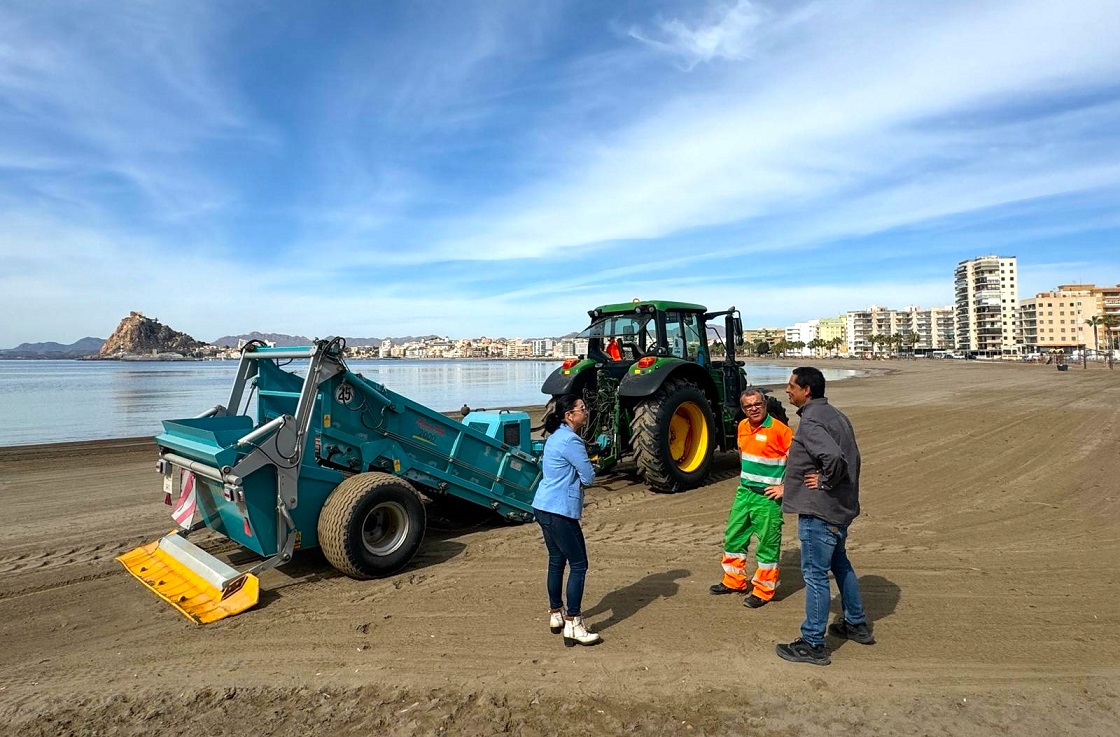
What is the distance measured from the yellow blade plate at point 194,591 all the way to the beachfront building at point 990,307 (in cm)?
15115

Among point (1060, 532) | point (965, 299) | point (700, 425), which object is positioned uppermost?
point (965, 299)

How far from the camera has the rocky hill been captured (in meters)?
168

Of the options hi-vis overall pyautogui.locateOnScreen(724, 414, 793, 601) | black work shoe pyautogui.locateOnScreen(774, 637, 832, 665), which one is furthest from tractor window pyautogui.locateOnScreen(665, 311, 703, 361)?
black work shoe pyautogui.locateOnScreen(774, 637, 832, 665)

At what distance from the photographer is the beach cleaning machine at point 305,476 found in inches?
181

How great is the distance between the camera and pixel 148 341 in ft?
560

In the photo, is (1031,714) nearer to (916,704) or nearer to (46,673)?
(916,704)

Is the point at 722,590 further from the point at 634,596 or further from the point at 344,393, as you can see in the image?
the point at 344,393

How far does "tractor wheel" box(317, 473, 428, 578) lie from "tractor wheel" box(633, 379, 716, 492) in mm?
3177

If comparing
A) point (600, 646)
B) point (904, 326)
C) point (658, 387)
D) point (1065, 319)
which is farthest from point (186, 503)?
point (904, 326)

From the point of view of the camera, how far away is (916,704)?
10.4ft

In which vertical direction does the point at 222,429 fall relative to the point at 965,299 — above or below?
below

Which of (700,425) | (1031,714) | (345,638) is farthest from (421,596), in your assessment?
(700,425)

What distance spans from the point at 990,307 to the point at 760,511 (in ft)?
514

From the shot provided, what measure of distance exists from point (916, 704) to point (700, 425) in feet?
17.4
